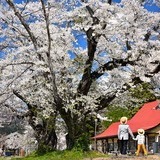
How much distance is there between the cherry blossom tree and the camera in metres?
19.7

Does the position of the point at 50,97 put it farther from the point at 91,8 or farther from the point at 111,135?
the point at 111,135

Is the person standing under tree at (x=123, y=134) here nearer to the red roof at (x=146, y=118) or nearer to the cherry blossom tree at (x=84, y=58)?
the cherry blossom tree at (x=84, y=58)

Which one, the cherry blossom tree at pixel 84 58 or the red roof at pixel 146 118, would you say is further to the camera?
the red roof at pixel 146 118

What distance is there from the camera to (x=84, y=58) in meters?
22.4

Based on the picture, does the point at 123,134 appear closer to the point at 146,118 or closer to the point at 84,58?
the point at 84,58

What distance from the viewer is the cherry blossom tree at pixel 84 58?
19.7 m

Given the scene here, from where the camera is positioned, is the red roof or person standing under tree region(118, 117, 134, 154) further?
the red roof

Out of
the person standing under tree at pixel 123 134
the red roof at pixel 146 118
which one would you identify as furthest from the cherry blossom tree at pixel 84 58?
the red roof at pixel 146 118

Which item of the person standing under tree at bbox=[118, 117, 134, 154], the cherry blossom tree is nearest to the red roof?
the cherry blossom tree

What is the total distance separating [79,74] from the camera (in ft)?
73.6

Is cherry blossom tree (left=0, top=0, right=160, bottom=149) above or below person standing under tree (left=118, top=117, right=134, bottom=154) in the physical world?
above

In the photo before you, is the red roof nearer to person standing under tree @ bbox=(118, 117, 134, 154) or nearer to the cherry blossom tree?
the cherry blossom tree

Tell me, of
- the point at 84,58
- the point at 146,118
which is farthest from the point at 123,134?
the point at 146,118

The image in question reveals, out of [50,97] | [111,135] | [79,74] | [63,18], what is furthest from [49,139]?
[111,135]
